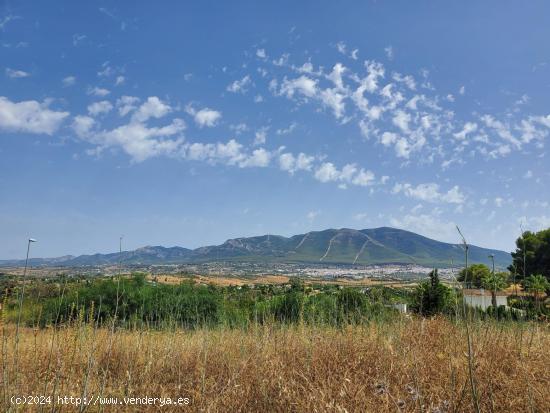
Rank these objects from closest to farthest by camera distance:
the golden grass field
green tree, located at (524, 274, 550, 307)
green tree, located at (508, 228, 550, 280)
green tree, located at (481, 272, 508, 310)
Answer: green tree, located at (481, 272, 508, 310) < the golden grass field < green tree, located at (524, 274, 550, 307) < green tree, located at (508, 228, 550, 280)

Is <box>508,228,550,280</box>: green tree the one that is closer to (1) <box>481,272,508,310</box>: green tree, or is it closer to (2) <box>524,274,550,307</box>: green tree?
(2) <box>524,274,550,307</box>: green tree

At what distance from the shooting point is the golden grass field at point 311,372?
344cm

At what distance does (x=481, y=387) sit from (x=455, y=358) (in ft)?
2.45

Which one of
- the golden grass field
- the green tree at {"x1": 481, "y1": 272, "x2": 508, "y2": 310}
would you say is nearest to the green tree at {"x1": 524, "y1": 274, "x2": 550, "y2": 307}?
the green tree at {"x1": 481, "y1": 272, "x2": 508, "y2": 310}

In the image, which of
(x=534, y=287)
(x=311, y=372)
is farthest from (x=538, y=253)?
(x=311, y=372)

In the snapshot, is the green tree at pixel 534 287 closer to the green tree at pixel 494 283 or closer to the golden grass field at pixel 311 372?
the green tree at pixel 494 283

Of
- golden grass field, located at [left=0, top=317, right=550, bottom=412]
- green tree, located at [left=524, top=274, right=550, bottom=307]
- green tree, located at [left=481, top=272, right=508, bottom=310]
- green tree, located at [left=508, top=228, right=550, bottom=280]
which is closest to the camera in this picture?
green tree, located at [left=481, top=272, right=508, bottom=310]

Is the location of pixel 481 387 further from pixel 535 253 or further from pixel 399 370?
pixel 535 253

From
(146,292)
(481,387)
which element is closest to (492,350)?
(481,387)

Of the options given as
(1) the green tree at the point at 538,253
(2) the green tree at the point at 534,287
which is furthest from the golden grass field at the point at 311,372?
(1) the green tree at the point at 538,253

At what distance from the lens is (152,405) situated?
12.9ft

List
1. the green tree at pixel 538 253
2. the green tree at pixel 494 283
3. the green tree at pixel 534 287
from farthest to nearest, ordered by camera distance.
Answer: the green tree at pixel 538 253 < the green tree at pixel 534 287 < the green tree at pixel 494 283

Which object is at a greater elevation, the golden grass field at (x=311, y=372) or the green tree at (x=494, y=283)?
the green tree at (x=494, y=283)

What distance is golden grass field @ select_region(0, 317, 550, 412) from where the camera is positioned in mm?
3443
